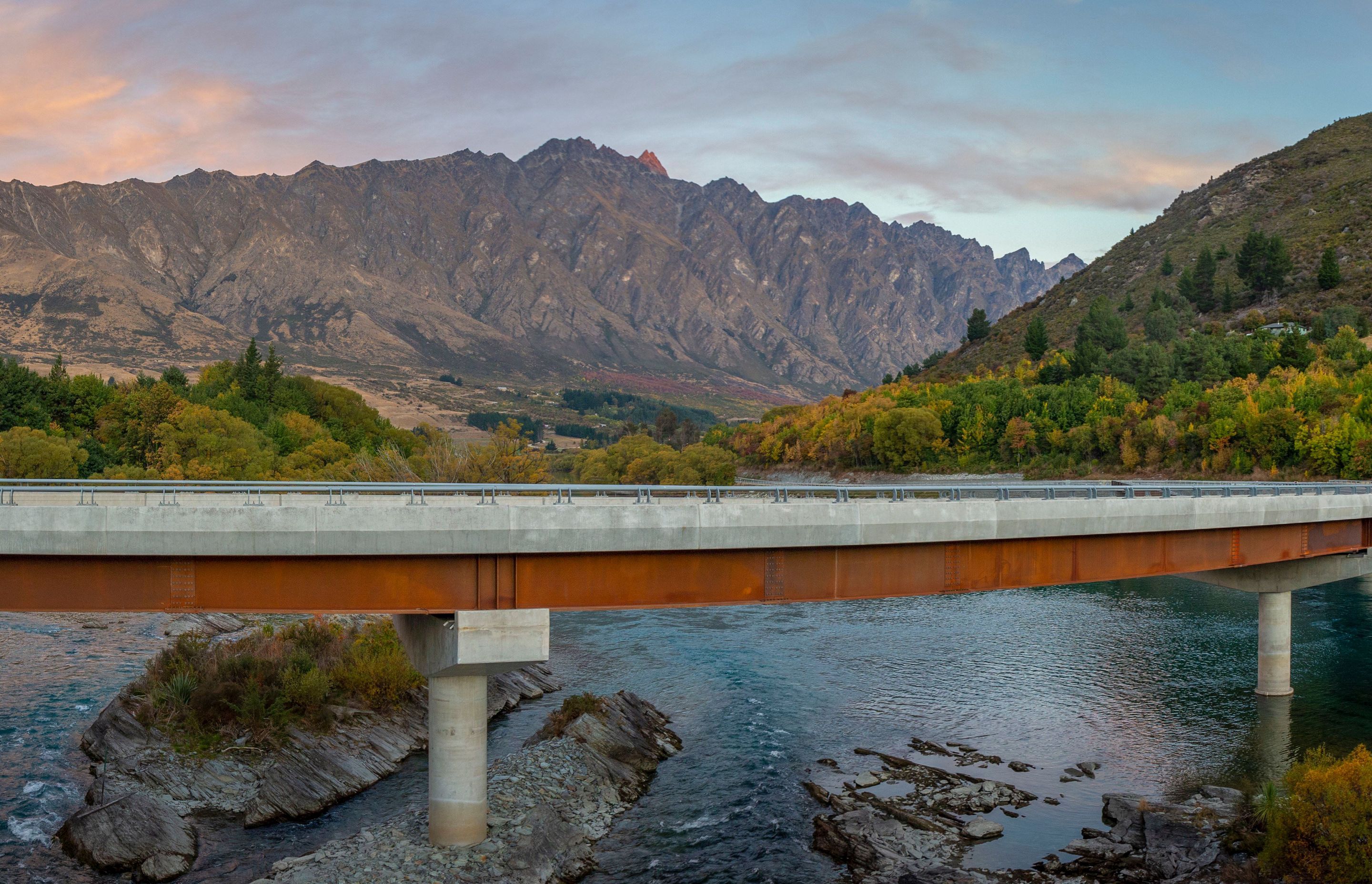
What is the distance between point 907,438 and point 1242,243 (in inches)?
2870

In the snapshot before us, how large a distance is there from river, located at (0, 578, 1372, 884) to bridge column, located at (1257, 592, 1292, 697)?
60cm

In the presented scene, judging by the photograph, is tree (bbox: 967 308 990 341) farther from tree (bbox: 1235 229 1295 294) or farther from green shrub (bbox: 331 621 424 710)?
green shrub (bbox: 331 621 424 710)

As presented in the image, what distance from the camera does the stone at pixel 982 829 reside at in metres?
24.7

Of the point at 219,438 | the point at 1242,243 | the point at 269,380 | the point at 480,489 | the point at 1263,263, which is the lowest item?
the point at 480,489

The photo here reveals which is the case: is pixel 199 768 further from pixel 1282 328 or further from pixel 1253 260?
pixel 1253 260

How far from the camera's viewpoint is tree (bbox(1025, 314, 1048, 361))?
152 meters

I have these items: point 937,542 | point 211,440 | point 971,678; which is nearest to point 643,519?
point 937,542

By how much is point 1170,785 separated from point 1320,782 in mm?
6606

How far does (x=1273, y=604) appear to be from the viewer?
119 ft

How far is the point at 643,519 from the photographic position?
2188 centimetres

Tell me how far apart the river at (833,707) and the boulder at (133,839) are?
51cm

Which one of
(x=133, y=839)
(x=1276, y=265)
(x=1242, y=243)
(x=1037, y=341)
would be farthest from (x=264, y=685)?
(x=1242, y=243)

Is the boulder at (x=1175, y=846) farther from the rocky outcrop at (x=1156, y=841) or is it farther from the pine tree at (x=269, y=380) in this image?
the pine tree at (x=269, y=380)

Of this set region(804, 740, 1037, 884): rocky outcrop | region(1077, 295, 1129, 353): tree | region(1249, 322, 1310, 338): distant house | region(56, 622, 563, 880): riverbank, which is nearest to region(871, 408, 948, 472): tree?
region(1077, 295, 1129, 353): tree
